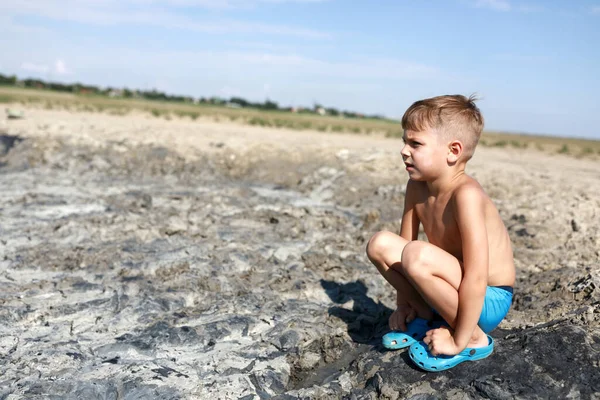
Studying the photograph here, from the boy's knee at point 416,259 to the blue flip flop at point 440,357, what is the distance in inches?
12.6

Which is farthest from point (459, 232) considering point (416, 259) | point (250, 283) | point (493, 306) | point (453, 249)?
point (250, 283)

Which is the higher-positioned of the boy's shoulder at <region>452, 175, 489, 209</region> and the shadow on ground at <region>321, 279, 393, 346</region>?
the boy's shoulder at <region>452, 175, 489, 209</region>

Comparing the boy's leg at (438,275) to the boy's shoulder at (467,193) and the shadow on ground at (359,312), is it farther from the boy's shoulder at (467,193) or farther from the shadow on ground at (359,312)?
the shadow on ground at (359,312)

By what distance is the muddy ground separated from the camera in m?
2.58

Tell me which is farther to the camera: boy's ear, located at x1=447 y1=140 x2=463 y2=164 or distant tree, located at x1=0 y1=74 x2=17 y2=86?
A: distant tree, located at x1=0 y1=74 x2=17 y2=86

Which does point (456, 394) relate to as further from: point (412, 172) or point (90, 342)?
point (90, 342)

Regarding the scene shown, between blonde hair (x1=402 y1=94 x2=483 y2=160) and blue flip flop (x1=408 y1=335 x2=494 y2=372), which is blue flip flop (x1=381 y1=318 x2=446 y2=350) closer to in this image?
blue flip flop (x1=408 y1=335 x2=494 y2=372)

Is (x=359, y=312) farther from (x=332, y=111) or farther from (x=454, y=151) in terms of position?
(x=332, y=111)

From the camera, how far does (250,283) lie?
379cm

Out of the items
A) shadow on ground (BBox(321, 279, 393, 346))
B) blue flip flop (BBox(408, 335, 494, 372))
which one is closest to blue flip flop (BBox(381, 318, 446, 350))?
blue flip flop (BBox(408, 335, 494, 372))

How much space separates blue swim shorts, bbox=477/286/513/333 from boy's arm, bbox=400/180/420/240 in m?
0.49

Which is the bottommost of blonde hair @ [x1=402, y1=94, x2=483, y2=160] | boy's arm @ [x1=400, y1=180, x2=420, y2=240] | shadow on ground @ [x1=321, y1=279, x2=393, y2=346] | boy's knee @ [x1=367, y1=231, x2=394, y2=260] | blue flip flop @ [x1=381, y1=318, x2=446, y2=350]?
shadow on ground @ [x1=321, y1=279, x2=393, y2=346]

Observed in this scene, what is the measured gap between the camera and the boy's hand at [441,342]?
2.49 meters

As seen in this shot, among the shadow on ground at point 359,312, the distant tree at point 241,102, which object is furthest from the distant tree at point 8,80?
the shadow on ground at point 359,312
